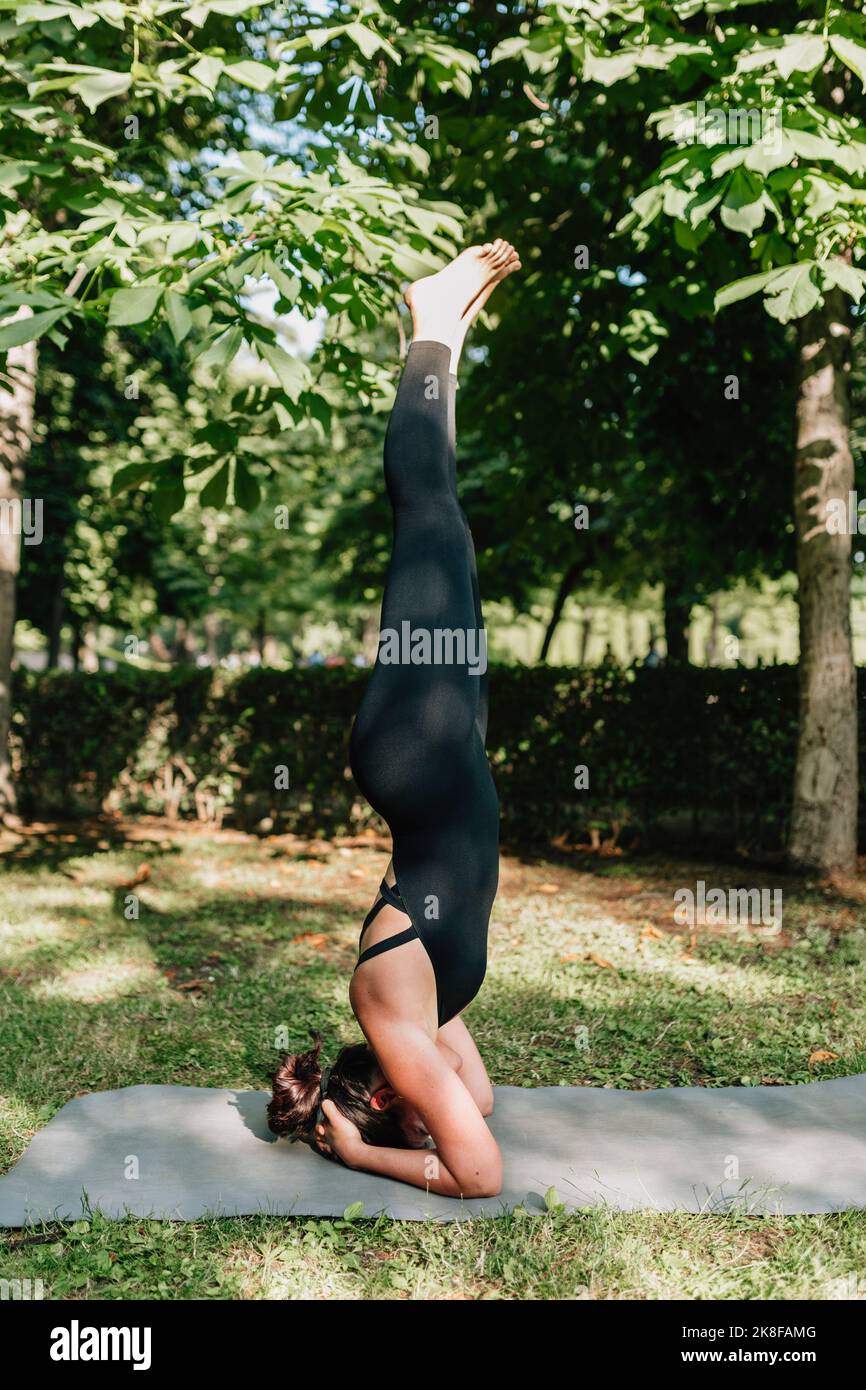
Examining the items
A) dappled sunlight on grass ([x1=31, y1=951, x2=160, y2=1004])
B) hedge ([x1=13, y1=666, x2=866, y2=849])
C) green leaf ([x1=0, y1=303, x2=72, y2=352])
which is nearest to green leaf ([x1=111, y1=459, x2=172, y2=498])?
green leaf ([x1=0, y1=303, x2=72, y2=352])

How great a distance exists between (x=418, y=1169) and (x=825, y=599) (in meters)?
5.10

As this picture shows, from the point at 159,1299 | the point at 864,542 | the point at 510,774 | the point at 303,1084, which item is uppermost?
the point at 864,542

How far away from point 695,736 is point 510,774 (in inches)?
64.9

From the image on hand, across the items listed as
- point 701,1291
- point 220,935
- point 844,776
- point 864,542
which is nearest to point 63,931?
point 220,935

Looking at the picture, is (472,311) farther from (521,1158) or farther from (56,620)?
(56,620)

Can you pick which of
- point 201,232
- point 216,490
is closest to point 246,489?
point 216,490

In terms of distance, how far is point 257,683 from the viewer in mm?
9648

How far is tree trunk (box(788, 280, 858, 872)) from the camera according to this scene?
6895 millimetres

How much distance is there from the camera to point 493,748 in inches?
356

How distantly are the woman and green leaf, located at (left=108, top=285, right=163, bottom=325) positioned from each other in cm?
102

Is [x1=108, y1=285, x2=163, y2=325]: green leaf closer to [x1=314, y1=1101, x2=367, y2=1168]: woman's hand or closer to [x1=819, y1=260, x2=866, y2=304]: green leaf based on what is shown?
[x1=819, y1=260, x2=866, y2=304]: green leaf

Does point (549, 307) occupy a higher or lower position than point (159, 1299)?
higher

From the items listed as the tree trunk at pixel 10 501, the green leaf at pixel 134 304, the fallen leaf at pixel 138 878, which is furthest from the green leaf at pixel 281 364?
the tree trunk at pixel 10 501

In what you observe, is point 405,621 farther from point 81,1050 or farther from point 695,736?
point 695,736
